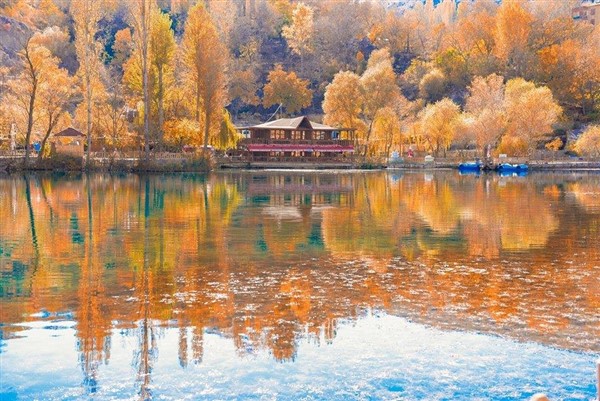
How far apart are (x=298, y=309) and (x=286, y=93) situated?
11356cm

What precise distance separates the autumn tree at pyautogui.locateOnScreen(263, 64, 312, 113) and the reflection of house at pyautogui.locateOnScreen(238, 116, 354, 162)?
33.5 metres

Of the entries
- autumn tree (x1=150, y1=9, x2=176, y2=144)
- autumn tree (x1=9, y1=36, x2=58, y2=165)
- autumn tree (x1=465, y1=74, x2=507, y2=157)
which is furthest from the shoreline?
autumn tree (x1=465, y1=74, x2=507, y2=157)

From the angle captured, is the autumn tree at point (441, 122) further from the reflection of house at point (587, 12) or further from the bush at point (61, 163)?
the reflection of house at point (587, 12)

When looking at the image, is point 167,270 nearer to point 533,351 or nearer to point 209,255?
point 209,255

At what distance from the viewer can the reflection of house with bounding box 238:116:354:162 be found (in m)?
88.7

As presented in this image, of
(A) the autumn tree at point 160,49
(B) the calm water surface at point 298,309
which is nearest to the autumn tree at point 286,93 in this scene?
(A) the autumn tree at point 160,49

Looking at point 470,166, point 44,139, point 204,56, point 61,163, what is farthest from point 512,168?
point 44,139

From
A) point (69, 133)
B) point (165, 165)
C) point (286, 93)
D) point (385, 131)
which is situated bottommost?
point (165, 165)

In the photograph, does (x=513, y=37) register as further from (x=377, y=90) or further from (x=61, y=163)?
(x=61, y=163)

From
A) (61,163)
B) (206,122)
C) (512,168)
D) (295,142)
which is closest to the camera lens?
(61,163)

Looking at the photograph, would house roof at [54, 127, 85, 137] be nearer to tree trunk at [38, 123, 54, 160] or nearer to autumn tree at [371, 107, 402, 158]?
tree trunk at [38, 123, 54, 160]

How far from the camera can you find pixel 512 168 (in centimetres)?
8050

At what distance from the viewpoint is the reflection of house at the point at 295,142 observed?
8869 centimetres

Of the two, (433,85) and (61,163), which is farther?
(433,85)
